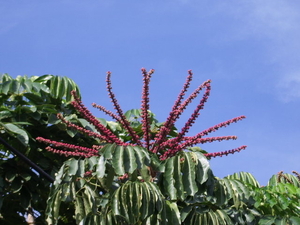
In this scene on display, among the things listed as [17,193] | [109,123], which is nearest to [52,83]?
[109,123]

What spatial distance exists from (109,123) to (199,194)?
6.24ft

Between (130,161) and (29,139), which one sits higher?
(29,139)

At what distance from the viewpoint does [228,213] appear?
345 cm

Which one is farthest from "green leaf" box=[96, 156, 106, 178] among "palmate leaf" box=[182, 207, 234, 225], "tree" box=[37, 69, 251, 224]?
"palmate leaf" box=[182, 207, 234, 225]

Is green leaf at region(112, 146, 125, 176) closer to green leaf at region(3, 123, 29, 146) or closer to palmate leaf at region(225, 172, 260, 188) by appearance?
green leaf at region(3, 123, 29, 146)

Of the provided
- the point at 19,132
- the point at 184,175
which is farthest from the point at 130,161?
the point at 19,132

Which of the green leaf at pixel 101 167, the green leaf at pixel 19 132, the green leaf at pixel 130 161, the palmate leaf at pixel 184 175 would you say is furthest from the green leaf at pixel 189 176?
the green leaf at pixel 19 132

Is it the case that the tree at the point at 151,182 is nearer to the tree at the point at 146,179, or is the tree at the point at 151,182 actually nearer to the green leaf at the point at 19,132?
the tree at the point at 146,179

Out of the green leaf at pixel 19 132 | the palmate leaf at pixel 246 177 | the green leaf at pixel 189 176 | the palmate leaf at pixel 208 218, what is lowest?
the palmate leaf at pixel 208 218

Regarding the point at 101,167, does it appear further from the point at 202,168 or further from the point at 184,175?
the point at 202,168

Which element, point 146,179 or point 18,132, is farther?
point 18,132

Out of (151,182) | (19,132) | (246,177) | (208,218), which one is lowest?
(208,218)

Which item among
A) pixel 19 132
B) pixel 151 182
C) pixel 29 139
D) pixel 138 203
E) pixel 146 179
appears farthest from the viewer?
pixel 29 139

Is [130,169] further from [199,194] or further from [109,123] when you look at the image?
[109,123]
